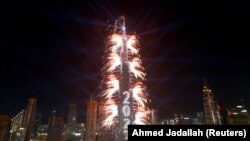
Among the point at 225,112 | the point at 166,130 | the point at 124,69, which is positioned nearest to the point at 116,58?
the point at 124,69

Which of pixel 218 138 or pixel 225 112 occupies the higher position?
pixel 225 112

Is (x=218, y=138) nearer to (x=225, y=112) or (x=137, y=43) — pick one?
(x=137, y=43)

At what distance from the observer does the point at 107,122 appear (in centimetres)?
5519

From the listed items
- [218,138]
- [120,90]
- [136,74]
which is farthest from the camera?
[136,74]

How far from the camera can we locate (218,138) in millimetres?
13008

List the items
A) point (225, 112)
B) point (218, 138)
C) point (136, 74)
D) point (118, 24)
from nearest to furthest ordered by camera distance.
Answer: point (218, 138)
point (136, 74)
point (118, 24)
point (225, 112)

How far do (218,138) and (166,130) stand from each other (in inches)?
110

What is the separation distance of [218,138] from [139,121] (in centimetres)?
4479

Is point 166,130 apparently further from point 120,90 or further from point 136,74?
point 136,74

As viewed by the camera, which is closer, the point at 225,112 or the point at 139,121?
the point at 139,121

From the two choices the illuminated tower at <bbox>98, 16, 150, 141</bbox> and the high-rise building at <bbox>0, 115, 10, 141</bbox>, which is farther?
the high-rise building at <bbox>0, 115, 10, 141</bbox>

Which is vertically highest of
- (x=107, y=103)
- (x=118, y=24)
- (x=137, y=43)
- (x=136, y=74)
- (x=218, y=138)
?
(x=118, y=24)

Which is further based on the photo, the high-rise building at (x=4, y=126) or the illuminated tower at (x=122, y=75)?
the high-rise building at (x=4, y=126)

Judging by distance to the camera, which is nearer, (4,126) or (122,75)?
(122,75)
